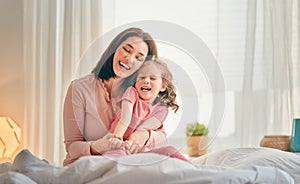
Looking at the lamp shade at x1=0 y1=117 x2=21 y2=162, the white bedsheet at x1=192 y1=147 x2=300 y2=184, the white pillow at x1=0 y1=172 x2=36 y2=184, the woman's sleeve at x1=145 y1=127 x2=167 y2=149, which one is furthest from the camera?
the lamp shade at x1=0 y1=117 x2=21 y2=162

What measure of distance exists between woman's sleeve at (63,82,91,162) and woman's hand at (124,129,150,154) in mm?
197

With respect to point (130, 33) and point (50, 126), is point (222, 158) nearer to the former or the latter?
point (130, 33)

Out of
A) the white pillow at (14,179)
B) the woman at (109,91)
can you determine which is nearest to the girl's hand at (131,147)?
the woman at (109,91)

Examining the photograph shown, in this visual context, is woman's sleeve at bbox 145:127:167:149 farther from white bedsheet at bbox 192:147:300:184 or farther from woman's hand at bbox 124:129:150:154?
white bedsheet at bbox 192:147:300:184

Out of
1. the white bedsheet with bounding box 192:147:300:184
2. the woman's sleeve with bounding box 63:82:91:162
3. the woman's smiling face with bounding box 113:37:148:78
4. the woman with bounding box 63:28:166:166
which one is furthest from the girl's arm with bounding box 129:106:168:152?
the white bedsheet with bounding box 192:147:300:184

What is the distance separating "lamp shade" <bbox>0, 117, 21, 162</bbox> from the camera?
8.99 feet

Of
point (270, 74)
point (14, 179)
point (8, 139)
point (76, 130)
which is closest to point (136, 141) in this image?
point (14, 179)

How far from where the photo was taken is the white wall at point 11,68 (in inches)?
116

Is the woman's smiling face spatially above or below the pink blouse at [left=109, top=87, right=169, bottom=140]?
above

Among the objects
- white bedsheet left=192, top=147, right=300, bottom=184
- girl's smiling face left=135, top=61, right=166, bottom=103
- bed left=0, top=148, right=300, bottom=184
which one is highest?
girl's smiling face left=135, top=61, right=166, bottom=103

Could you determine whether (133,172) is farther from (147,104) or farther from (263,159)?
(263,159)

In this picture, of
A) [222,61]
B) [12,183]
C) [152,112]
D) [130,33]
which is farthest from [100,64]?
[222,61]

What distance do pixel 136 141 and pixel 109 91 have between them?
13 cm

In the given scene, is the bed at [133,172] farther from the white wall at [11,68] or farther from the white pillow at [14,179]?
the white wall at [11,68]
